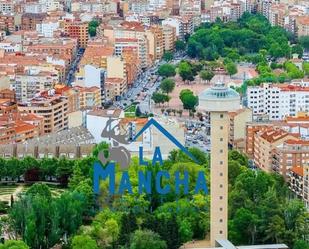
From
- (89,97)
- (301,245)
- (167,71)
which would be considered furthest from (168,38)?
(301,245)

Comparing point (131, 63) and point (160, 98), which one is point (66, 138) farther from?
point (131, 63)

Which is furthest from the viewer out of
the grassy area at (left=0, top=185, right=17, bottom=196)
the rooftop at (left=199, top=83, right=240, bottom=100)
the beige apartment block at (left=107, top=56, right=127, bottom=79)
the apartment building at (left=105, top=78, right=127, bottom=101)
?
the beige apartment block at (left=107, top=56, right=127, bottom=79)

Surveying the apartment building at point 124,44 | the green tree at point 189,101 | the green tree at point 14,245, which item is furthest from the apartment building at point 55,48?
the green tree at point 14,245

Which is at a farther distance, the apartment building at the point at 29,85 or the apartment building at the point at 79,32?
the apartment building at the point at 79,32

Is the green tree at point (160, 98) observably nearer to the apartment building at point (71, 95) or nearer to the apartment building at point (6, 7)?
the apartment building at point (71, 95)

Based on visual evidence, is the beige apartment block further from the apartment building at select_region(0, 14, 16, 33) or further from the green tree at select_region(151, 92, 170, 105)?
the apartment building at select_region(0, 14, 16, 33)

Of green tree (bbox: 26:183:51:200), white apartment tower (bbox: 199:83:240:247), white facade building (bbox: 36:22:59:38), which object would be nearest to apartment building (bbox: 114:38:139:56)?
white facade building (bbox: 36:22:59:38)
